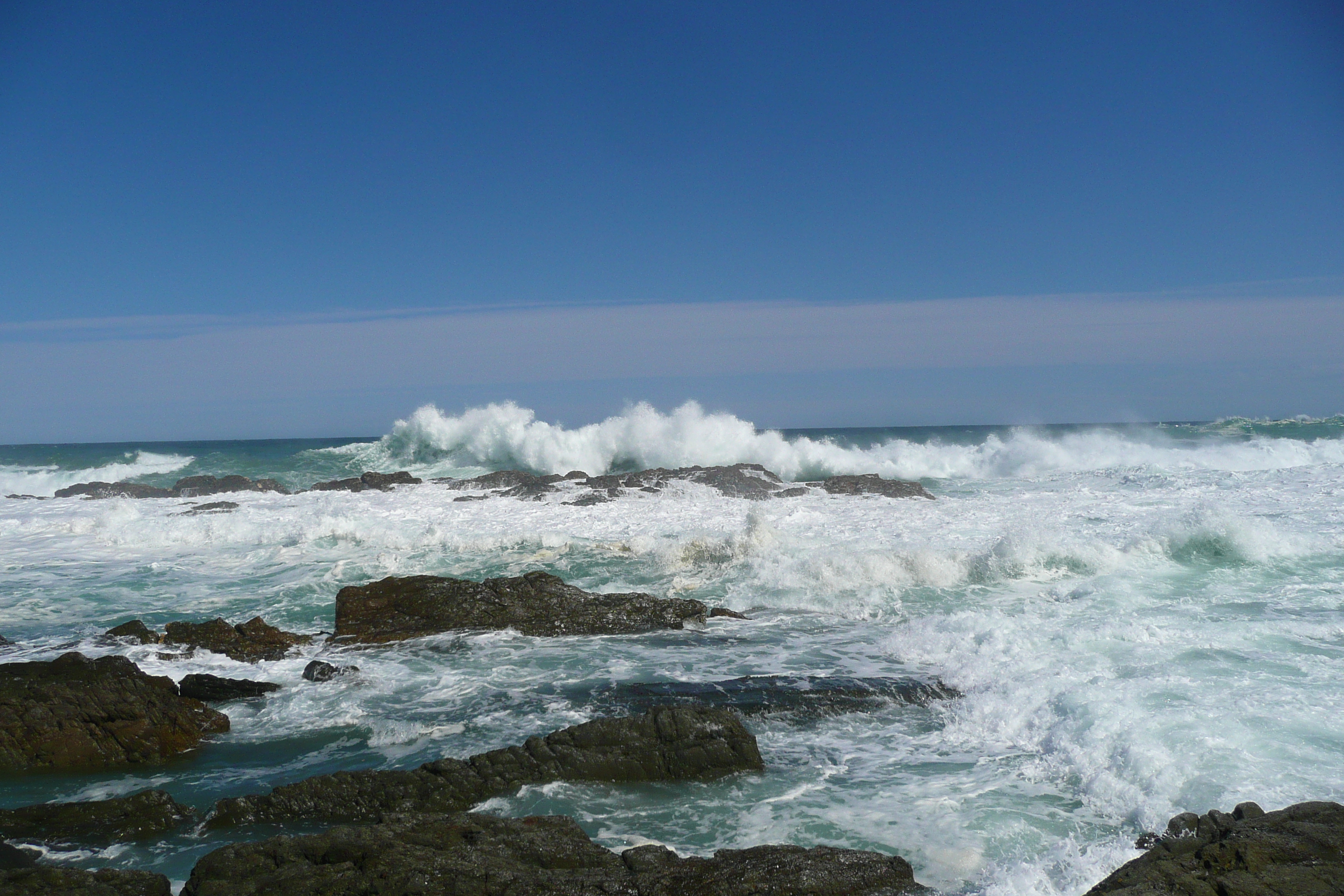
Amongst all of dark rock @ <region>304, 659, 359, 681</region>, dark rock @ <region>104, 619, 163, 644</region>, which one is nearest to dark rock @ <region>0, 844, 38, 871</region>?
dark rock @ <region>304, 659, 359, 681</region>

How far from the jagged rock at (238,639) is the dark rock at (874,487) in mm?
14610

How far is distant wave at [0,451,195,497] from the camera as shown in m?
30.7

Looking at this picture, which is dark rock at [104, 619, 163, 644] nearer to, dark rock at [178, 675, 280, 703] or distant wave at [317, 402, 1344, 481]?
dark rock at [178, 675, 280, 703]

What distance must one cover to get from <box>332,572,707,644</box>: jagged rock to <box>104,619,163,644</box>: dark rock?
1976 millimetres

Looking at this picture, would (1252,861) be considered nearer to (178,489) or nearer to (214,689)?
(214,689)

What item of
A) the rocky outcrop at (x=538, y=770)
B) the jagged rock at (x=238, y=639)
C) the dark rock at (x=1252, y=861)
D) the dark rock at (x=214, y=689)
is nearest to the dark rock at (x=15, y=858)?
the rocky outcrop at (x=538, y=770)

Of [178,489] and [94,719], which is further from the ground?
[178,489]

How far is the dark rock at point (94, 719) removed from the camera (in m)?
6.02

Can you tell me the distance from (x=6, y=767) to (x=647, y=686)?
502 cm

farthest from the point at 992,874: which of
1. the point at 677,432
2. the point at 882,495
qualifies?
the point at 677,432

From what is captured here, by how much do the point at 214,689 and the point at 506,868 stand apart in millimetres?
5059

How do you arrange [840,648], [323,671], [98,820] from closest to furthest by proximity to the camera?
[98,820]
[323,671]
[840,648]

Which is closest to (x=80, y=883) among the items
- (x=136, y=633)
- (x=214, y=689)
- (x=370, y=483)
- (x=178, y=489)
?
(x=214, y=689)

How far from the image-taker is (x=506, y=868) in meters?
3.86
